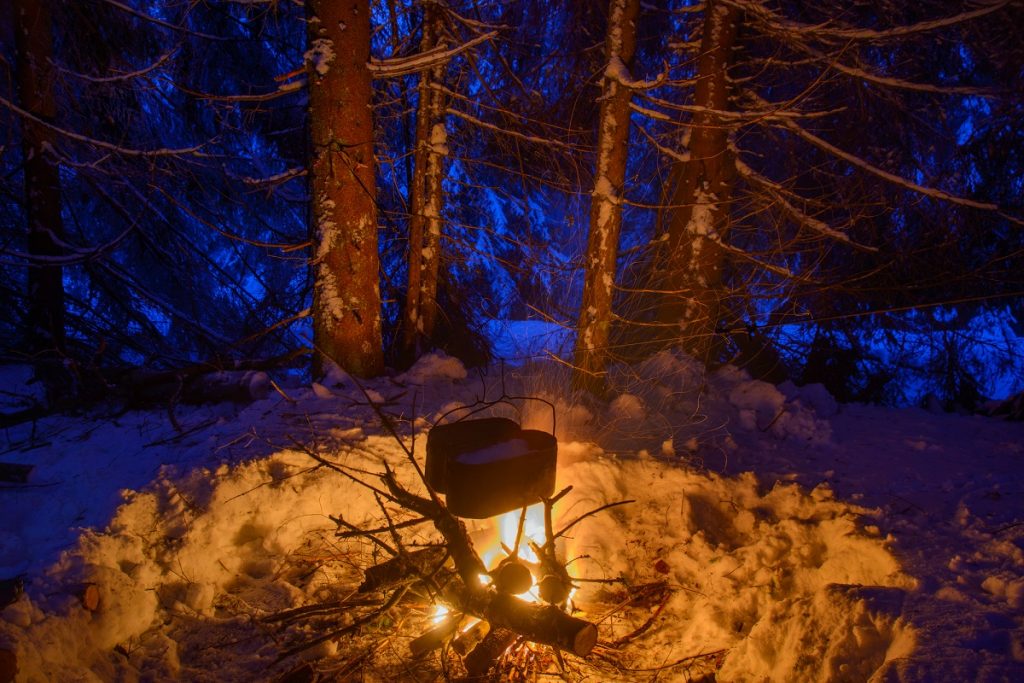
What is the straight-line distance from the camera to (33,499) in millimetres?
3438

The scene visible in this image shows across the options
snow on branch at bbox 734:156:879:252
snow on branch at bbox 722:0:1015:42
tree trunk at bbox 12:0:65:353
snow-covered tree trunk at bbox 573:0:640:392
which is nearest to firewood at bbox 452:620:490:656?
snow-covered tree trunk at bbox 573:0:640:392

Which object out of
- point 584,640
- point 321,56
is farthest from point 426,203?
point 584,640

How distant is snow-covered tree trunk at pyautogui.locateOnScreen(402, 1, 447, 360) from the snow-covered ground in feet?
6.26

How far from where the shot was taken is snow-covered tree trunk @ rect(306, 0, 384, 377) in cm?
524

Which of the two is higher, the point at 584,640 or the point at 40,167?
the point at 40,167

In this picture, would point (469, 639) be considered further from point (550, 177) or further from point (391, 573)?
point (550, 177)

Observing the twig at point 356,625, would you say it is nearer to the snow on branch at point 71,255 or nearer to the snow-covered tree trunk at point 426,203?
the snow-covered tree trunk at point 426,203

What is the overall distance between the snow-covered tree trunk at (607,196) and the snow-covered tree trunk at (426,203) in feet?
6.34

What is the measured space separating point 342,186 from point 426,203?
4.57 ft

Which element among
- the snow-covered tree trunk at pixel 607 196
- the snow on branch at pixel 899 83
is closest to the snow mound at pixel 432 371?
the snow-covered tree trunk at pixel 607 196

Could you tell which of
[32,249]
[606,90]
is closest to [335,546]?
[606,90]

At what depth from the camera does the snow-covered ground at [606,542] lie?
2.58 m

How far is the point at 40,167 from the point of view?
7.05 metres

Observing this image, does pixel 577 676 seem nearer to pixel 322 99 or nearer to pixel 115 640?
pixel 115 640
